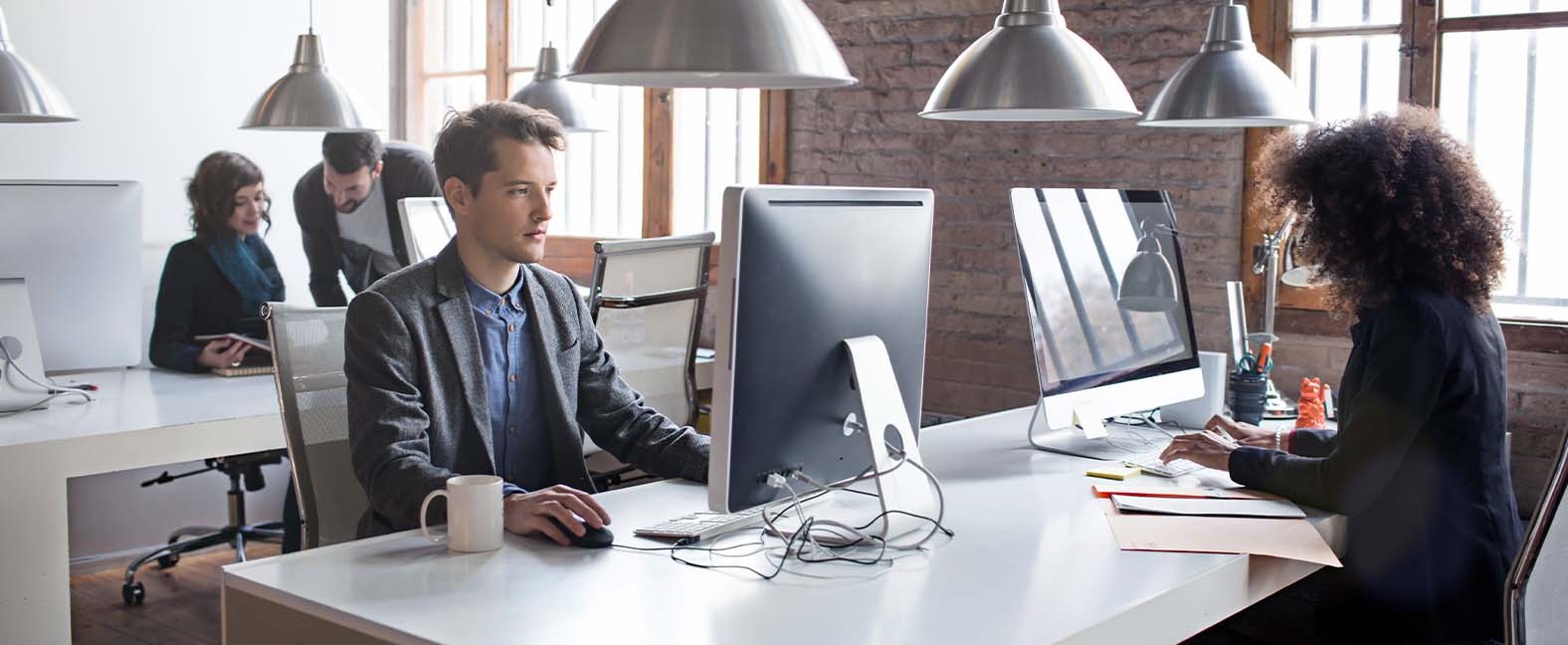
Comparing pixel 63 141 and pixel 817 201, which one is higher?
pixel 63 141

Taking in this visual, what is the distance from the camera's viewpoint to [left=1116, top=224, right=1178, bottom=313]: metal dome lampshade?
2.63 metres

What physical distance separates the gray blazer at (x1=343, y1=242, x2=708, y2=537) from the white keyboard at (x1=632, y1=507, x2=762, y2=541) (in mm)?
254

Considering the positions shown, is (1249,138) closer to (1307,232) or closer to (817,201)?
(1307,232)

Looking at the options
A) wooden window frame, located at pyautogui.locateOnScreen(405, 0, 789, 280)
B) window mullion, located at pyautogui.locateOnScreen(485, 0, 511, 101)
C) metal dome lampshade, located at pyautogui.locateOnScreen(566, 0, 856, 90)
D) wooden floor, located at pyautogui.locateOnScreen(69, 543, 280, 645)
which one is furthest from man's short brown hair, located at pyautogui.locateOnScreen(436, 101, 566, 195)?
window mullion, located at pyautogui.locateOnScreen(485, 0, 511, 101)

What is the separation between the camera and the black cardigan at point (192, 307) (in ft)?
11.3

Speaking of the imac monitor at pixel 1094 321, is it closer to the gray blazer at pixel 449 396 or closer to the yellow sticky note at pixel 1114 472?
the yellow sticky note at pixel 1114 472

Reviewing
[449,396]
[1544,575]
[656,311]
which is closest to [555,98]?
[656,311]

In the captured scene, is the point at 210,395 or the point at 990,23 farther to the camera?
the point at 990,23

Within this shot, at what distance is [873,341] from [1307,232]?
0.91 m

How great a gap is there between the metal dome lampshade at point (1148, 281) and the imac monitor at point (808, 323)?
0.84m

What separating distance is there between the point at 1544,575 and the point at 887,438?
2.65ft

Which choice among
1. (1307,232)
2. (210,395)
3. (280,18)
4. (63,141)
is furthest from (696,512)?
(280,18)

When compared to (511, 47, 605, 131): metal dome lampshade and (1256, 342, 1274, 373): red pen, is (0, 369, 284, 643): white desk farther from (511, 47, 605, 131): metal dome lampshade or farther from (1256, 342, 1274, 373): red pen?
(1256, 342, 1274, 373): red pen

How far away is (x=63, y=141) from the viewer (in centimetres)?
421
